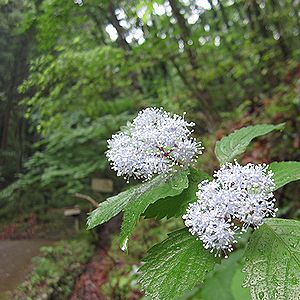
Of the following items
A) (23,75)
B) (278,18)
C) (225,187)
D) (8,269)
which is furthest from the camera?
(23,75)

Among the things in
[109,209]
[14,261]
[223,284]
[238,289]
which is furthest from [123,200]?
[14,261]

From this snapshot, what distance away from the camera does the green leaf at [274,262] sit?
53 cm

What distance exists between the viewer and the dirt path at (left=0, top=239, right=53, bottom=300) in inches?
129

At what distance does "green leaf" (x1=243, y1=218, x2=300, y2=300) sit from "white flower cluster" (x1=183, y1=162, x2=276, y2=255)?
0.10 feet

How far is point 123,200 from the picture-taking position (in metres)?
0.67

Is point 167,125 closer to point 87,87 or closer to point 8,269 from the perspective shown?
point 8,269

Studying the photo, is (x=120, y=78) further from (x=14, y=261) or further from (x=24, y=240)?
(x=24, y=240)

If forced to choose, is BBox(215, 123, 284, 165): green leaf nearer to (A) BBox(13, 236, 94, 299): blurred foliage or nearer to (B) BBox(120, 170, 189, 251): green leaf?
(B) BBox(120, 170, 189, 251): green leaf

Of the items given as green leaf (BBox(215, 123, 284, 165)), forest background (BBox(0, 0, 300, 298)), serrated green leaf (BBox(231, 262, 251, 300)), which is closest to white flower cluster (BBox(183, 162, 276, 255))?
green leaf (BBox(215, 123, 284, 165))

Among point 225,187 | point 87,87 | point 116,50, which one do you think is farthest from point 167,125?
point 87,87

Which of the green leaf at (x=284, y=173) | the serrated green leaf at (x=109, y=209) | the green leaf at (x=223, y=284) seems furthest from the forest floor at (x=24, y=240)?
the green leaf at (x=284, y=173)

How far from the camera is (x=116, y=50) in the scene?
378 cm

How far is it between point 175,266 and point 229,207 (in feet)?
0.43

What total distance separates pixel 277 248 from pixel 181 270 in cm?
15
